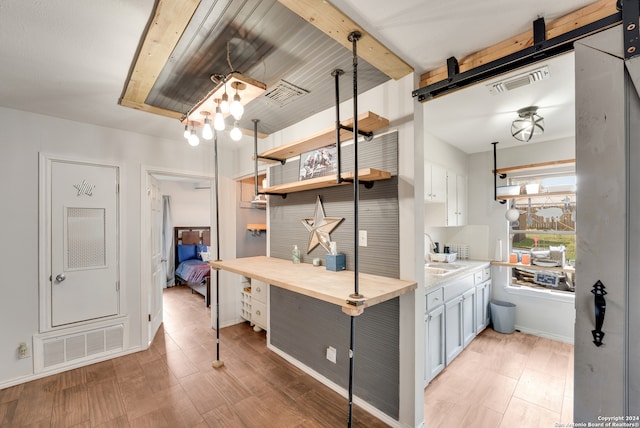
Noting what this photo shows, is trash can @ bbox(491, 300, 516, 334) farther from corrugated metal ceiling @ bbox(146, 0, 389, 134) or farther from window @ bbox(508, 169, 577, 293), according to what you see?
corrugated metal ceiling @ bbox(146, 0, 389, 134)

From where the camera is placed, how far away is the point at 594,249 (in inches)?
51.7

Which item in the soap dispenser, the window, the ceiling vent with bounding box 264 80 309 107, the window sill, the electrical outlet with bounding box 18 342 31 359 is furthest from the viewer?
the window

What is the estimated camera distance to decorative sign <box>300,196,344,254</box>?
242 cm

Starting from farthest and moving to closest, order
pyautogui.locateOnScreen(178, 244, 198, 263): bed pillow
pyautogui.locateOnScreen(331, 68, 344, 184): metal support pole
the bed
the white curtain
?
pyautogui.locateOnScreen(178, 244, 198, 263): bed pillow, the white curtain, the bed, pyautogui.locateOnScreen(331, 68, 344, 184): metal support pole

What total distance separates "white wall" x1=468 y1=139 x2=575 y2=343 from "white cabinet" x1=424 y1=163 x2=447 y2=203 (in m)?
0.91

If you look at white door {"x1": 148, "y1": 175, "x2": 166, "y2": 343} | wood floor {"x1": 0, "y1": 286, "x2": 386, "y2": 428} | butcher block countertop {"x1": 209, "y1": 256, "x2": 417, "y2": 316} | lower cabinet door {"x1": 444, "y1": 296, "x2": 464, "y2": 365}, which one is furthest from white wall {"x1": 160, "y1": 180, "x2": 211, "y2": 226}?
lower cabinet door {"x1": 444, "y1": 296, "x2": 464, "y2": 365}

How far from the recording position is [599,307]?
4.17 feet

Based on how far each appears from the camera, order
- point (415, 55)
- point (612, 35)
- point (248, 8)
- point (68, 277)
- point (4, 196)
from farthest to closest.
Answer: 1. point (68, 277)
2. point (4, 196)
3. point (415, 55)
4. point (248, 8)
5. point (612, 35)

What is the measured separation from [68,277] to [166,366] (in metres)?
1.33

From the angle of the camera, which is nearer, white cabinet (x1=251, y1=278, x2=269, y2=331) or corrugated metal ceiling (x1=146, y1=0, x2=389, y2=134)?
corrugated metal ceiling (x1=146, y1=0, x2=389, y2=134)

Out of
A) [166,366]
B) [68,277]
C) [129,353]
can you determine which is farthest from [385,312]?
[68,277]

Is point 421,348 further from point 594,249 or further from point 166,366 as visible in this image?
point 166,366

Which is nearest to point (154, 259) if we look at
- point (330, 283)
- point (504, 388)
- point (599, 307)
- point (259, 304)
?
point (259, 304)

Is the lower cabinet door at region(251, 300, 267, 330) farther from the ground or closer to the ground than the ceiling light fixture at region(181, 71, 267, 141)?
closer to the ground
